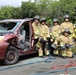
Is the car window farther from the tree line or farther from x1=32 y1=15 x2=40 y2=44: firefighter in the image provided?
the tree line

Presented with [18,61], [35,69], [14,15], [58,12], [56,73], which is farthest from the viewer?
[14,15]

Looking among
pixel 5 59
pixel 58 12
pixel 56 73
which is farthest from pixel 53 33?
pixel 58 12

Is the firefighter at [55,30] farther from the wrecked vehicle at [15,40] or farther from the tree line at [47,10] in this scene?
the tree line at [47,10]

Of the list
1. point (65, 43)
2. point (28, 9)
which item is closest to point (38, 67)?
point (65, 43)

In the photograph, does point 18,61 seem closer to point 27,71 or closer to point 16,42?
point 16,42

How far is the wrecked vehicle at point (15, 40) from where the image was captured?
969cm

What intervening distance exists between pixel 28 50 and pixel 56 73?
2.58 metres

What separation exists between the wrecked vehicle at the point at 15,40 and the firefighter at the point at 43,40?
278mm

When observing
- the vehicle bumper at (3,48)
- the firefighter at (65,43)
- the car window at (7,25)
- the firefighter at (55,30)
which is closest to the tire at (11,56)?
the vehicle bumper at (3,48)

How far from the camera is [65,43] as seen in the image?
11.3 meters

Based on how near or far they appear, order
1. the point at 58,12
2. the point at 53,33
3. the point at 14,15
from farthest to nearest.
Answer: the point at 14,15
the point at 58,12
the point at 53,33

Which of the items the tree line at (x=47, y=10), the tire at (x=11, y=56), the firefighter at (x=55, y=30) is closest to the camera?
the tire at (x=11, y=56)

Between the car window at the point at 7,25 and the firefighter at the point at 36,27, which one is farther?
the firefighter at the point at 36,27

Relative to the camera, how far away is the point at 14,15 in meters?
66.2
